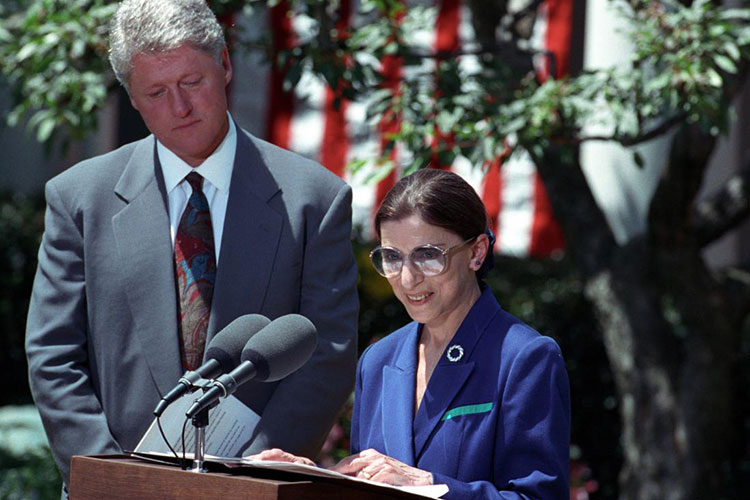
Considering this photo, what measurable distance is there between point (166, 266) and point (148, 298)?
3.7 inches

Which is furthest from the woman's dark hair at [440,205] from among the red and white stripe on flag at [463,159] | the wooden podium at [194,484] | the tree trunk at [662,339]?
the red and white stripe on flag at [463,159]

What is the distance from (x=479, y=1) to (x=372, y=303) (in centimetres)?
245

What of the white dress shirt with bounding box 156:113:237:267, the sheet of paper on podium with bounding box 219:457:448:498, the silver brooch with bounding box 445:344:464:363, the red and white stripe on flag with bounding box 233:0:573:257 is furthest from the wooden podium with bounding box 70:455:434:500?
the red and white stripe on flag with bounding box 233:0:573:257

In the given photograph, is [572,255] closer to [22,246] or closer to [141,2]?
[141,2]

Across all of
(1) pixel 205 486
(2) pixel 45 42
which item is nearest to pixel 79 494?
(1) pixel 205 486

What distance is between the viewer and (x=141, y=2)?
3.06 metres

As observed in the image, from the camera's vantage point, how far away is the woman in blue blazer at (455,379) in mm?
2486

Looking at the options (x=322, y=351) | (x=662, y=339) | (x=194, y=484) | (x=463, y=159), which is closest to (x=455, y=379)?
(x=322, y=351)

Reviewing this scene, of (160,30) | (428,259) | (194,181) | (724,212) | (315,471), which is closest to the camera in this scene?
(315,471)

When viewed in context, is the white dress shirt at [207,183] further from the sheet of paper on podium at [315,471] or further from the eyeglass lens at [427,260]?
the sheet of paper on podium at [315,471]

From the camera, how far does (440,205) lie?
265 cm

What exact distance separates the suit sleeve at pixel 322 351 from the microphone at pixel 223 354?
526 millimetres

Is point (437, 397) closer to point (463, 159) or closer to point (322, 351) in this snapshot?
point (322, 351)

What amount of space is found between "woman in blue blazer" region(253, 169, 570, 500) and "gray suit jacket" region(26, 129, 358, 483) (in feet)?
0.81
